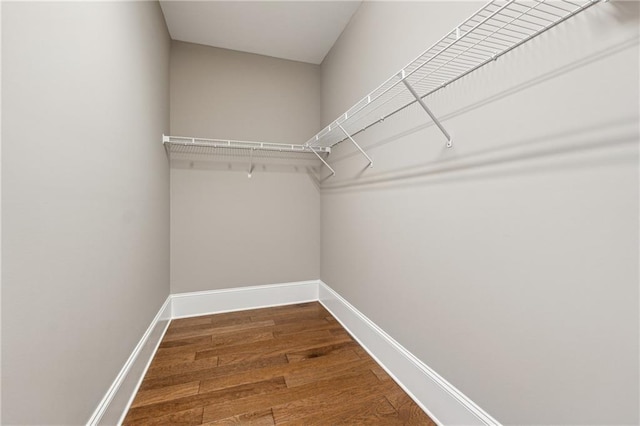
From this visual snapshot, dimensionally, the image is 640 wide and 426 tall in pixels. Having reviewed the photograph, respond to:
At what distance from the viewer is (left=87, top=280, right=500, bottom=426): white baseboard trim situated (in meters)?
1.04

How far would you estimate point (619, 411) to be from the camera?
0.63 metres

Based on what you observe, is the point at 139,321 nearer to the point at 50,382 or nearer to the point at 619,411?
the point at 50,382

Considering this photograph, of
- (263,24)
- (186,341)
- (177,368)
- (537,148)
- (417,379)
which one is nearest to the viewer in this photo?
(537,148)

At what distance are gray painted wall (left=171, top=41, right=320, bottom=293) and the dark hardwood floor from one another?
553 mm

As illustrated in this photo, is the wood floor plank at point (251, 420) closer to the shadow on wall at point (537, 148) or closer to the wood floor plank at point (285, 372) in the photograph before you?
the wood floor plank at point (285, 372)

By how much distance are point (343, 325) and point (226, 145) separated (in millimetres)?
1751

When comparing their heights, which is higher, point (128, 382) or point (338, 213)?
point (338, 213)

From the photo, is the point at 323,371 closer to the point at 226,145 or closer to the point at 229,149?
the point at 226,145

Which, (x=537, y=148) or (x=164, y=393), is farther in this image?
(x=164, y=393)

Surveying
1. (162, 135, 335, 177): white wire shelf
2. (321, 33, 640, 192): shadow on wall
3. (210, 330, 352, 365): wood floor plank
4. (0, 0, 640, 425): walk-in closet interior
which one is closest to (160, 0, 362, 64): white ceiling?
(0, 0, 640, 425): walk-in closet interior

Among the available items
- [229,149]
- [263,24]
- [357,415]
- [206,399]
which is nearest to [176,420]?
[206,399]

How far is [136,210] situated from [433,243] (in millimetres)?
1544

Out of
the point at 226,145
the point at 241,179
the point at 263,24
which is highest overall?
the point at 263,24

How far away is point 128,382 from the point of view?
1.22 m
